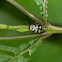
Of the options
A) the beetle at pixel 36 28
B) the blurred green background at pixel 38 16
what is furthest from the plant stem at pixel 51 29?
the blurred green background at pixel 38 16

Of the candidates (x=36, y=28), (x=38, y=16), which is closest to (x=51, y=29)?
(x=36, y=28)

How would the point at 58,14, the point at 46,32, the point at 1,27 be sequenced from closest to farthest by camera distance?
the point at 1,27
the point at 46,32
the point at 58,14

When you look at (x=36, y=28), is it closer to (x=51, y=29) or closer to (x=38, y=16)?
(x=51, y=29)

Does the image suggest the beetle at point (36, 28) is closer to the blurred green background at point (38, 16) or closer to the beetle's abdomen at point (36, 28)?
the beetle's abdomen at point (36, 28)

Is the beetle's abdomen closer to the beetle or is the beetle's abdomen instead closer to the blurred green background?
the beetle

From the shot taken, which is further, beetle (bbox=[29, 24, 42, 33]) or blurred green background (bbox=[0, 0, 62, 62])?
blurred green background (bbox=[0, 0, 62, 62])

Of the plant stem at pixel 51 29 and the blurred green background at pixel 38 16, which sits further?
the blurred green background at pixel 38 16

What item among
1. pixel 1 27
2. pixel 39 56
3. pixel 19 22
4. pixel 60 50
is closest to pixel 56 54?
pixel 60 50

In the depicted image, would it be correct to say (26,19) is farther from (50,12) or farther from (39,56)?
(39,56)

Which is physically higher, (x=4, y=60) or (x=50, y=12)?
(x=50, y=12)

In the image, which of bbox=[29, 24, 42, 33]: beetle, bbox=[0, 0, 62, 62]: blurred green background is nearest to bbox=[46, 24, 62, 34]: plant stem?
bbox=[29, 24, 42, 33]: beetle

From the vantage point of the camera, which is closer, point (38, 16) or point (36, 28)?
point (36, 28)
